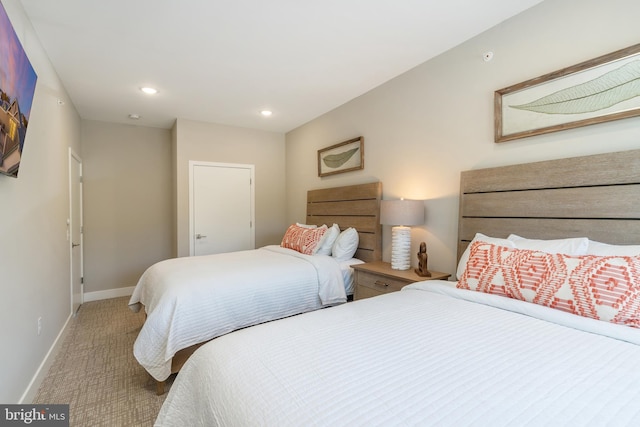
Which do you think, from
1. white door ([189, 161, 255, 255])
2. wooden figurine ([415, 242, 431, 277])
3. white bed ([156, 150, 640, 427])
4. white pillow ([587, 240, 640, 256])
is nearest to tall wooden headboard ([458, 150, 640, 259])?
white bed ([156, 150, 640, 427])

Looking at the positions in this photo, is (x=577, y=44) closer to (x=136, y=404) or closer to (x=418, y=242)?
(x=418, y=242)

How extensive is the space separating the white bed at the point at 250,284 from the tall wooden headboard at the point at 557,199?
1.07 meters

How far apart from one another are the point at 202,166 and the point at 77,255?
1.91 m

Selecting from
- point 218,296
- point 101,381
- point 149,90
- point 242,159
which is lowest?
point 101,381

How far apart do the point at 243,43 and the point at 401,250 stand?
82.3 inches

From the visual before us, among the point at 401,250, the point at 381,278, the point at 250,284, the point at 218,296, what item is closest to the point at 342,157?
the point at 401,250

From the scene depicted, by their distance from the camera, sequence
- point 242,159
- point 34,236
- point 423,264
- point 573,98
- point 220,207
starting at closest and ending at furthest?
point 573,98 < point 34,236 < point 423,264 < point 220,207 < point 242,159

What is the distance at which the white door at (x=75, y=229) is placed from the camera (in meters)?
3.31

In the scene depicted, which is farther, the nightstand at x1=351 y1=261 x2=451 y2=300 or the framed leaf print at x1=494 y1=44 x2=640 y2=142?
the nightstand at x1=351 y1=261 x2=451 y2=300

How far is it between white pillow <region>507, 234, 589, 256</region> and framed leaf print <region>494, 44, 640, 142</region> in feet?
2.24

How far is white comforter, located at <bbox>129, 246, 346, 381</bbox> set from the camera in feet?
6.57

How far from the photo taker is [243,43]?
7.54ft

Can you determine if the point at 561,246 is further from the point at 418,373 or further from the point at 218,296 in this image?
the point at 218,296

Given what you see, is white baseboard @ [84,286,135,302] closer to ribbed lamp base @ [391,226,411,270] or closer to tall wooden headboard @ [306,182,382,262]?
tall wooden headboard @ [306,182,382,262]
